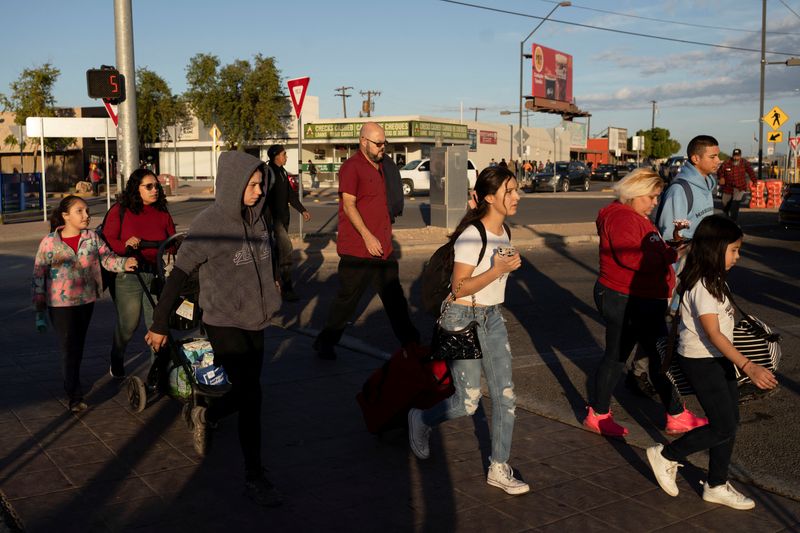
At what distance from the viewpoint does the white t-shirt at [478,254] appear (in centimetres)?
427

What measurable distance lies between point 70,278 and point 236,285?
203 cm

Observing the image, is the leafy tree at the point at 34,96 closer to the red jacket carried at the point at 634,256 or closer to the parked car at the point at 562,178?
the parked car at the point at 562,178

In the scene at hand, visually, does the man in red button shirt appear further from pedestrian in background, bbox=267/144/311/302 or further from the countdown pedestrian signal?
the countdown pedestrian signal

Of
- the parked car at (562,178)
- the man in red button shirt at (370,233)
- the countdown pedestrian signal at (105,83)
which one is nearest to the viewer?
the man in red button shirt at (370,233)

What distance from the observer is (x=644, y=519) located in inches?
161

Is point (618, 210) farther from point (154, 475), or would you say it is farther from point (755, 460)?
point (154, 475)

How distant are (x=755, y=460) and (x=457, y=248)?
→ 2.23 metres

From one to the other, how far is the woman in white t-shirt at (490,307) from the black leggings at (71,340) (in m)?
2.84

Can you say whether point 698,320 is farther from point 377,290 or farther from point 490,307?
point 377,290

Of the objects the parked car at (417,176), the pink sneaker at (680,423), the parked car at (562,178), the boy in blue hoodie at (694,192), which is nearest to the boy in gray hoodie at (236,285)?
the pink sneaker at (680,423)

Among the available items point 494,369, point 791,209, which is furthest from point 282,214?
point 791,209

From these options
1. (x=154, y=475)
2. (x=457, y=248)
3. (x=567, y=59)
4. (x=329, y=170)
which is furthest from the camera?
(x=567, y=59)

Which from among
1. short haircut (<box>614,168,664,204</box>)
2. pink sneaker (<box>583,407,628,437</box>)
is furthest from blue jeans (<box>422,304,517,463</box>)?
short haircut (<box>614,168,664,204</box>)

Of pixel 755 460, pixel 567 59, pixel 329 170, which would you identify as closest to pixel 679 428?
pixel 755 460
